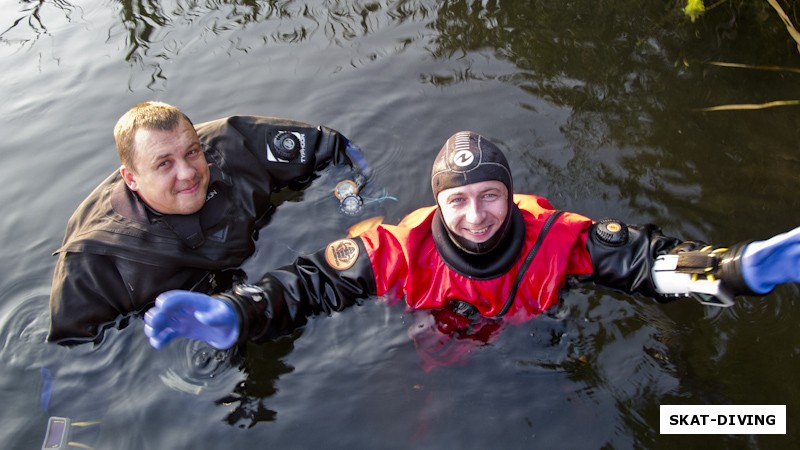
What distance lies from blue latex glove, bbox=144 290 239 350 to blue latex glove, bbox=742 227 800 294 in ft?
8.56

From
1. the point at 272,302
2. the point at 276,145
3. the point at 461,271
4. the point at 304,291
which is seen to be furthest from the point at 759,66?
the point at 272,302

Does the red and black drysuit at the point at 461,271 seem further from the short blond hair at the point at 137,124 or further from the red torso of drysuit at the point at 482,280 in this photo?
the short blond hair at the point at 137,124

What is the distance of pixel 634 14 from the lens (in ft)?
21.1

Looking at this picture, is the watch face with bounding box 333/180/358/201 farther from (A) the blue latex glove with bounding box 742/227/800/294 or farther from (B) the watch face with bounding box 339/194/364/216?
(A) the blue latex glove with bounding box 742/227/800/294

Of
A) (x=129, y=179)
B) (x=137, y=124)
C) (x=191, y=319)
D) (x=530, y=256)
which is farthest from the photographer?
(x=129, y=179)

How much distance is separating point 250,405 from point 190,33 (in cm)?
478

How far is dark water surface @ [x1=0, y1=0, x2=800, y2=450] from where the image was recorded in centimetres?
375

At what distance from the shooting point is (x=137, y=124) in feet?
13.2

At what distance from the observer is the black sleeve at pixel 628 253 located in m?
3.58

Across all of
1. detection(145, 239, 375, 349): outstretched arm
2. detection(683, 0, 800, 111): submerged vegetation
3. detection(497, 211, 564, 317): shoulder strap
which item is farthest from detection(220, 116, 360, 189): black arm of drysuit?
detection(683, 0, 800, 111): submerged vegetation

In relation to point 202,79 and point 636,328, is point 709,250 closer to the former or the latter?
point 636,328

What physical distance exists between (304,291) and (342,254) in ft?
1.05

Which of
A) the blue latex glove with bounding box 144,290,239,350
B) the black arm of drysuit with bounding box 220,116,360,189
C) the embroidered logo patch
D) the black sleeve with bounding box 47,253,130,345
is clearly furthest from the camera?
the black arm of drysuit with bounding box 220,116,360,189

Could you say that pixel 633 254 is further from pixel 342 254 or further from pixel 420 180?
pixel 420 180
